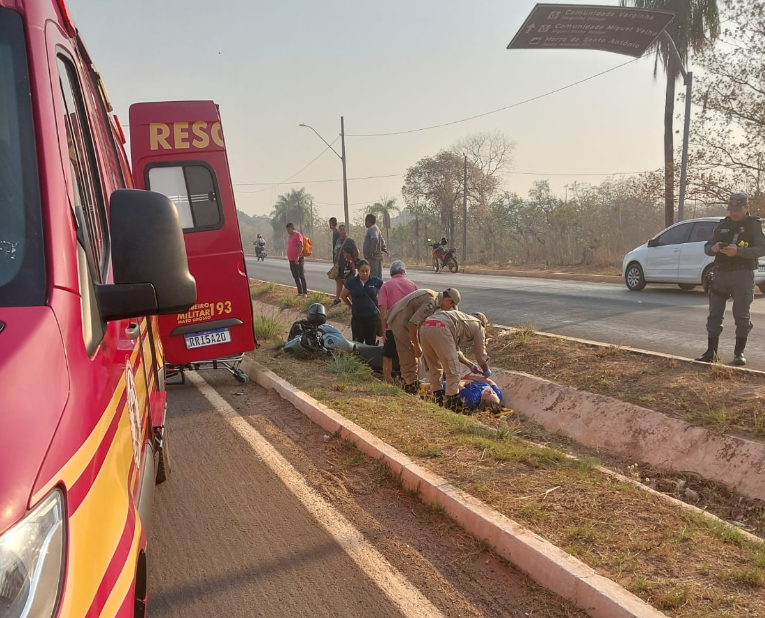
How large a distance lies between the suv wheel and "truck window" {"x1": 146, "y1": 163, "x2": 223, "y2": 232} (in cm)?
1138

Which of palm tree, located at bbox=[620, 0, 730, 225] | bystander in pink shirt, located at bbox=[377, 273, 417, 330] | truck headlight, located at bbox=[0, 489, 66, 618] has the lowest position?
bystander in pink shirt, located at bbox=[377, 273, 417, 330]

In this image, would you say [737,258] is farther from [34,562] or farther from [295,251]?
[295,251]

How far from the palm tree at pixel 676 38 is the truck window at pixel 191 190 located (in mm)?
19582

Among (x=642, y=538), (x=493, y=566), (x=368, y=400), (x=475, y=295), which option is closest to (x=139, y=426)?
(x=493, y=566)

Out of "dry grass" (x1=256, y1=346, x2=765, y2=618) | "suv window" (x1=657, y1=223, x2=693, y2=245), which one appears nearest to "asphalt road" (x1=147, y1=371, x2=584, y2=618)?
"dry grass" (x1=256, y1=346, x2=765, y2=618)

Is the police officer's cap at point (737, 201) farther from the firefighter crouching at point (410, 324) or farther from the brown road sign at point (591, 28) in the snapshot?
the brown road sign at point (591, 28)

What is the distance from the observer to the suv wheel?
1538 cm

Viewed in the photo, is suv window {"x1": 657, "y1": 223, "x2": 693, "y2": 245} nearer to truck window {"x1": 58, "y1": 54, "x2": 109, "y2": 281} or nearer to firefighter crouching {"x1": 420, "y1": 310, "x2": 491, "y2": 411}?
firefighter crouching {"x1": 420, "y1": 310, "x2": 491, "y2": 411}

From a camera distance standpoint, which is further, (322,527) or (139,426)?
(322,527)

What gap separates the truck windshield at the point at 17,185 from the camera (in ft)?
5.24

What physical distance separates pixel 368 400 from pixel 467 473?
2.29m

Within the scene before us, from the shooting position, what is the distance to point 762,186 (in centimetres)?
1986

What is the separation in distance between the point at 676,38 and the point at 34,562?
2562 centimetres

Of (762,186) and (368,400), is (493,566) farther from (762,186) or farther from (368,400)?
(762,186)
